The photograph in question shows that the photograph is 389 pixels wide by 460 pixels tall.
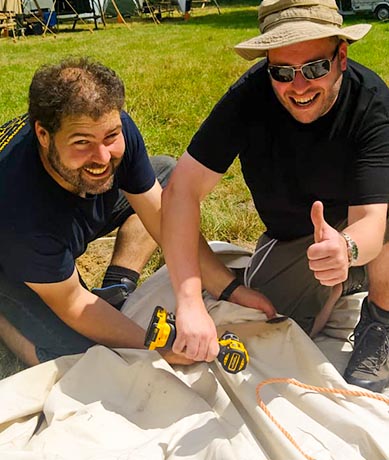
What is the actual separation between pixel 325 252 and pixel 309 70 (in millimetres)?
709

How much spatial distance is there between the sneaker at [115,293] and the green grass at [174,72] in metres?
0.42

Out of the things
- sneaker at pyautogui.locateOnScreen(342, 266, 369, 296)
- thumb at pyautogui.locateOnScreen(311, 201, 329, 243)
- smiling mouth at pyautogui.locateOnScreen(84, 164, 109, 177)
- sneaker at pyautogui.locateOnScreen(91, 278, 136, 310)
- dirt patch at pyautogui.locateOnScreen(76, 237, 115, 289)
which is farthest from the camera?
dirt patch at pyautogui.locateOnScreen(76, 237, 115, 289)

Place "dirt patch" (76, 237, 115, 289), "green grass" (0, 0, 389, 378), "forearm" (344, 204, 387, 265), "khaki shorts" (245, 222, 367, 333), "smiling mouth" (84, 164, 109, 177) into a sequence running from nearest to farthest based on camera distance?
1. "forearm" (344, 204, 387, 265)
2. "smiling mouth" (84, 164, 109, 177)
3. "khaki shorts" (245, 222, 367, 333)
4. "dirt patch" (76, 237, 115, 289)
5. "green grass" (0, 0, 389, 378)

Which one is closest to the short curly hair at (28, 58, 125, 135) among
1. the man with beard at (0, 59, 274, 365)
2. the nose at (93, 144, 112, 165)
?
the man with beard at (0, 59, 274, 365)

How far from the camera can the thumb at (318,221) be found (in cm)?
195

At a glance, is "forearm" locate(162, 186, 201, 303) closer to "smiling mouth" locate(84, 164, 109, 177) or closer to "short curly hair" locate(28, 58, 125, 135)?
"smiling mouth" locate(84, 164, 109, 177)

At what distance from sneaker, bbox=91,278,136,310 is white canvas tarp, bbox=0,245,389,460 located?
0.56m

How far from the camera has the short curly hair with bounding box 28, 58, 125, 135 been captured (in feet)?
7.55

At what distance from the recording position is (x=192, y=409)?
2.27 metres

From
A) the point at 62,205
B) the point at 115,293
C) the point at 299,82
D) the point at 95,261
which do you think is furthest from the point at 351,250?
the point at 95,261

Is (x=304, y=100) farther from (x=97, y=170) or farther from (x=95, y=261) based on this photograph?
(x=95, y=261)

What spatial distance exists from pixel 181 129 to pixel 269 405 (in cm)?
404

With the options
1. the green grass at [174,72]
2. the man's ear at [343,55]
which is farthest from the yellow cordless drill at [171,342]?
the man's ear at [343,55]

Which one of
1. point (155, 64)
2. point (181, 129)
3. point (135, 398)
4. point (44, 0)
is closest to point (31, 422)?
point (135, 398)
